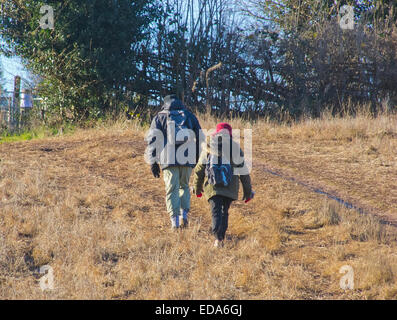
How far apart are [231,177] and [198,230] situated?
3.69ft

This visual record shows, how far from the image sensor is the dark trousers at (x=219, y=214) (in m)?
6.06

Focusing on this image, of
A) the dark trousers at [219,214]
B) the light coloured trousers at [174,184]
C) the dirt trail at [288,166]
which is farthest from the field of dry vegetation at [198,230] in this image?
the light coloured trousers at [174,184]

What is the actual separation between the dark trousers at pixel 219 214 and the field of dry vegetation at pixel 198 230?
0.21m

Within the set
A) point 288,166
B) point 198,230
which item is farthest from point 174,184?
point 288,166

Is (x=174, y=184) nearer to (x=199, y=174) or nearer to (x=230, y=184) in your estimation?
(x=199, y=174)

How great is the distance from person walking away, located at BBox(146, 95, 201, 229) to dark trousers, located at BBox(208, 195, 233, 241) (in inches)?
27.0

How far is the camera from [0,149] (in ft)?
38.3

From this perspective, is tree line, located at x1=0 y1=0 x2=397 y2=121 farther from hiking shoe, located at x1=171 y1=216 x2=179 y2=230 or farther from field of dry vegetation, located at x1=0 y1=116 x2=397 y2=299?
hiking shoe, located at x1=171 y1=216 x2=179 y2=230

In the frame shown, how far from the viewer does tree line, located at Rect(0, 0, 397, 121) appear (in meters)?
14.0

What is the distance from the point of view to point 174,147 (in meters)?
6.54

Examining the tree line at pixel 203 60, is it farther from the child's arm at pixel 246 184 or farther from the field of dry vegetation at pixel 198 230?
the child's arm at pixel 246 184

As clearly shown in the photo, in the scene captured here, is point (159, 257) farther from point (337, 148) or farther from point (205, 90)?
point (205, 90)

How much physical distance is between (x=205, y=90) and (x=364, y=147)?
5.56 m
